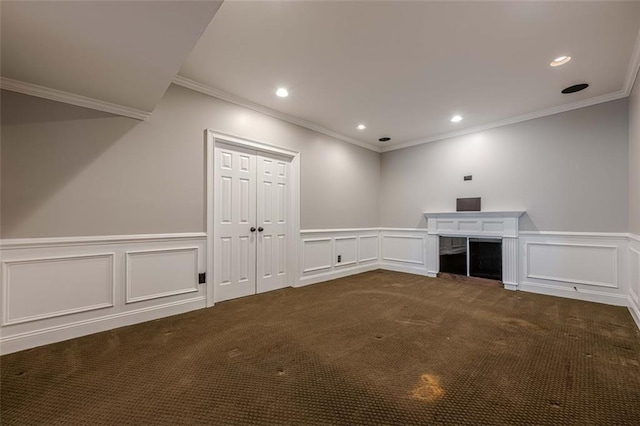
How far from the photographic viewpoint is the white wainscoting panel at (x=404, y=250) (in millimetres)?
5230

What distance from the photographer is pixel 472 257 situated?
4.67 m

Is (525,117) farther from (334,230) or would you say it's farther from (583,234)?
(334,230)

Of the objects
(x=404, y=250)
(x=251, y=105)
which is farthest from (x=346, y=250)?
(x=251, y=105)

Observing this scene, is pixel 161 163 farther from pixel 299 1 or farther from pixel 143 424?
pixel 143 424

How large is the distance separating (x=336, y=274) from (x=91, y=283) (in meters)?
3.35

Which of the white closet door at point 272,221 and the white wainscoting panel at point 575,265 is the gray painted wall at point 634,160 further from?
the white closet door at point 272,221

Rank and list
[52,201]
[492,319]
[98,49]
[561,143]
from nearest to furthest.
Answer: [98,49]
[52,201]
[492,319]
[561,143]

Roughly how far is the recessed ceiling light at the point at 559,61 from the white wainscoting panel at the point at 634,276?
6.06ft

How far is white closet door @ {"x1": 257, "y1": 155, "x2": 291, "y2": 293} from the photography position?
155 inches

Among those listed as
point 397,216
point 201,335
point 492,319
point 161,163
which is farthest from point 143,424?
point 397,216

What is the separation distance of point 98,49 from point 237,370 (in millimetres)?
2266

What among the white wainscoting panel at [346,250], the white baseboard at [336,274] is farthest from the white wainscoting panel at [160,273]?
the white wainscoting panel at [346,250]

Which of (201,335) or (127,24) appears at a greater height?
(127,24)

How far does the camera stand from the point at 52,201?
94.3 inches
